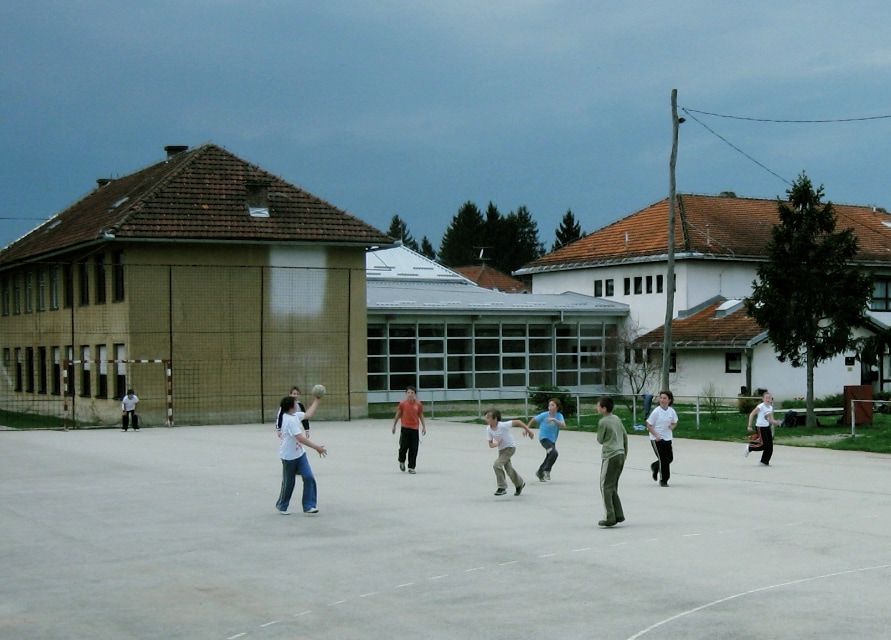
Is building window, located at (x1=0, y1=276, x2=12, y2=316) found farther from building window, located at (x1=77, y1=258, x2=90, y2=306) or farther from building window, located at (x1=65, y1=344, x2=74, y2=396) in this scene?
building window, located at (x1=77, y1=258, x2=90, y2=306)

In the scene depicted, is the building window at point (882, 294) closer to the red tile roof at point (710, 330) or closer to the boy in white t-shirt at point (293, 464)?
the red tile roof at point (710, 330)

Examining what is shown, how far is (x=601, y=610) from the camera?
10.0m

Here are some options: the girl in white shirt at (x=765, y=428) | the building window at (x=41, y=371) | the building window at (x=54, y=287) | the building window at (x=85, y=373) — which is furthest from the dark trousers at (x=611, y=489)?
the building window at (x=41, y=371)

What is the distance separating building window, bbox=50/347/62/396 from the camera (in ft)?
156

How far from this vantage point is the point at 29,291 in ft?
169

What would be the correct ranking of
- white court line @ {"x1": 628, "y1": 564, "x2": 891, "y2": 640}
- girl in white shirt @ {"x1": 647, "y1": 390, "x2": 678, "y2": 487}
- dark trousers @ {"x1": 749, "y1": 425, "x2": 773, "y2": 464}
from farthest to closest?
dark trousers @ {"x1": 749, "y1": 425, "x2": 773, "y2": 464}, girl in white shirt @ {"x1": 647, "y1": 390, "x2": 678, "y2": 487}, white court line @ {"x1": 628, "y1": 564, "x2": 891, "y2": 640}

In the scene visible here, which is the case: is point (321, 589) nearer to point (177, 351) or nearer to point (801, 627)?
point (801, 627)

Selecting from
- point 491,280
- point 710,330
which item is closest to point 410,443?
point 710,330

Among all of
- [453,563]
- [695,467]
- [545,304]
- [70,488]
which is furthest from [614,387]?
[453,563]

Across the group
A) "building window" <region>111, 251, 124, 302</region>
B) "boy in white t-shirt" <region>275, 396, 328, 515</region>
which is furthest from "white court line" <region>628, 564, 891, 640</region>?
"building window" <region>111, 251, 124, 302</region>

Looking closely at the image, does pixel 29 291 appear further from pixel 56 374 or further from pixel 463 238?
pixel 463 238

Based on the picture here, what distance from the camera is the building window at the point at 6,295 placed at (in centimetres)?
5569

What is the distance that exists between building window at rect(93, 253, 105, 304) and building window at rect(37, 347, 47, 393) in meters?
9.67

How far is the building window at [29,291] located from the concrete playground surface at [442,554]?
28.9 m
